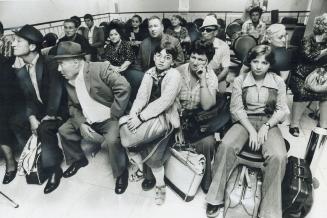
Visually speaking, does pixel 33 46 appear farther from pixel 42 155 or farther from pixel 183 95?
pixel 183 95

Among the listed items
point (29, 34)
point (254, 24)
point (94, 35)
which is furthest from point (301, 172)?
point (94, 35)

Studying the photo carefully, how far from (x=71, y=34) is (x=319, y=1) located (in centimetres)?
386

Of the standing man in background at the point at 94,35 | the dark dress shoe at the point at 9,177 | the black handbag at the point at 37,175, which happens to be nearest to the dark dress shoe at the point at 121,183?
the black handbag at the point at 37,175

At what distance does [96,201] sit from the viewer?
236cm

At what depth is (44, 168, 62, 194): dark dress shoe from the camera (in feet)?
8.12

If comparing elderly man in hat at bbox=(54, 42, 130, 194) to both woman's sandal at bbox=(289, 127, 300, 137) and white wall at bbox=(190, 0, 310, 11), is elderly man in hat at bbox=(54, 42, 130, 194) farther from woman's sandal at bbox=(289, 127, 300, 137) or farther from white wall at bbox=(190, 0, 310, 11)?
white wall at bbox=(190, 0, 310, 11)

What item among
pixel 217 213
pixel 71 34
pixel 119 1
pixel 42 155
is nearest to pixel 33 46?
pixel 42 155

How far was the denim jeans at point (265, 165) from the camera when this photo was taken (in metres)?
1.89

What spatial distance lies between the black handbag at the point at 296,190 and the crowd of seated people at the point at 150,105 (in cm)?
10

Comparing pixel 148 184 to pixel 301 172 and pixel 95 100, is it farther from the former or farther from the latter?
pixel 301 172

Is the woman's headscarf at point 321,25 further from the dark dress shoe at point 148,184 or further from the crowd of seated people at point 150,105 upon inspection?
the dark dress shoe at point 148,184

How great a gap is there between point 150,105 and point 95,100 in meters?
0.57

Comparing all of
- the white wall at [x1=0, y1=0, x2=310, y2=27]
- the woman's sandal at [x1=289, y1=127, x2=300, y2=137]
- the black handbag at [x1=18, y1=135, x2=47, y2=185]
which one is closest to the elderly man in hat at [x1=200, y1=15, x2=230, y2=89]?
the woman's sandal at [x1=289, y1=127, x2=300, y2=137]

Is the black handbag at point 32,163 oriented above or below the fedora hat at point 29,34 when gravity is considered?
below
